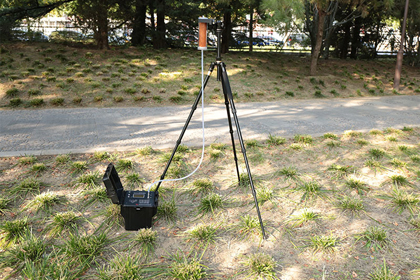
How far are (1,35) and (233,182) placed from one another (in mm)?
12129

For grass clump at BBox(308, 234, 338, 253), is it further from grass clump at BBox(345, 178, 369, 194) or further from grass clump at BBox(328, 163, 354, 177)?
grass clump at BBox(328, 163, 354, 177)

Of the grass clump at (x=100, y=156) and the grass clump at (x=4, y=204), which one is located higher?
the grass clump at (x=100, y=156)

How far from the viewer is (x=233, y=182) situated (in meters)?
3.68

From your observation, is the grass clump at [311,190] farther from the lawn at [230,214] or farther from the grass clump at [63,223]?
the grass clump at [63,223]

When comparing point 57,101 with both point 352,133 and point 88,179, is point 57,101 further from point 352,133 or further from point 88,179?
point 352,133

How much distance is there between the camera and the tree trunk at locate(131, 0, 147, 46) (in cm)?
1380

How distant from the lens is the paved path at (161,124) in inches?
188

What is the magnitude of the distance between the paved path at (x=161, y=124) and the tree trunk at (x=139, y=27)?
8071 mm

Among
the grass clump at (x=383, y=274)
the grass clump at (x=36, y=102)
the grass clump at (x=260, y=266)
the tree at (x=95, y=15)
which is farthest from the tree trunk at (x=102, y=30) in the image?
the grass clump at (x=383, y=274)

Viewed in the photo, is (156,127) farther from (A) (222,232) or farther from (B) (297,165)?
(A) (222,232)

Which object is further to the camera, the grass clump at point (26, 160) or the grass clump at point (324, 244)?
the grass clump at point (26, 160)

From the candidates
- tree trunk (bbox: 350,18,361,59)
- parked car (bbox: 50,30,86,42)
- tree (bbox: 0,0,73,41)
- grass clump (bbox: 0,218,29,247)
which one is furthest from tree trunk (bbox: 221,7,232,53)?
grass clump (bbox: 0,218,29,247)

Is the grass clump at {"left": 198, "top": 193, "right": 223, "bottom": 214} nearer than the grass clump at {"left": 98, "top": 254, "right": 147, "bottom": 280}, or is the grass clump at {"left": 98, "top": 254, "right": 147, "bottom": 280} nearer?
the grass clump at {"left": 98, "top": 254, "right": 147, "bottom": 280}

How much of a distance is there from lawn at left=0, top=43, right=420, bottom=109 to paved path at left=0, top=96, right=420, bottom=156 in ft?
2.65
